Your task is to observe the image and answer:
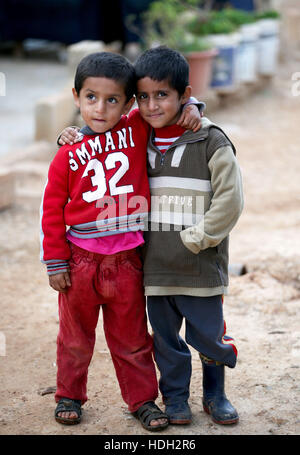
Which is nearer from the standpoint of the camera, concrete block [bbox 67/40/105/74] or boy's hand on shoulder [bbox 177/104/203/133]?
boy's hand on shoulder [bbox 177/104/203/133]

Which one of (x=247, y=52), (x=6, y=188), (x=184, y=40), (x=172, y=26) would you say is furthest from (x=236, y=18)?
(x=6, y=188)

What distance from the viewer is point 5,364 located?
316cm

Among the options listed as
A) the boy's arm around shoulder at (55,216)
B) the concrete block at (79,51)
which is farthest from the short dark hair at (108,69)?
the concrete block at (79,51)

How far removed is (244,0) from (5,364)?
9724 mm

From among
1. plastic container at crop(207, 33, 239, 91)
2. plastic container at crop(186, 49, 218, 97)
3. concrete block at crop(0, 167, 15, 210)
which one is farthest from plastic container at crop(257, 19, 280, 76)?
concrete block at crop(0, 167, 15, 210)

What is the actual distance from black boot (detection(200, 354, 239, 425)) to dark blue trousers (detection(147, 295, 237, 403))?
62 mm

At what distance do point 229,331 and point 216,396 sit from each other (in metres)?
0.85

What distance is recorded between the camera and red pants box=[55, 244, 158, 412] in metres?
2.47

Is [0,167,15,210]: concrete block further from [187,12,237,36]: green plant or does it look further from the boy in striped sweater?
[187,12,237,36]: green plant

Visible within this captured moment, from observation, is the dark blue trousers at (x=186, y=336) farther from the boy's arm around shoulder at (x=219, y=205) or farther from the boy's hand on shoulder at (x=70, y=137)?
the boy's hand on shoulder at (x=70, y=137)

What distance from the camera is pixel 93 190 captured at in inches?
95.7

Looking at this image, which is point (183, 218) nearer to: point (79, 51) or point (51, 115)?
point (51, 115)

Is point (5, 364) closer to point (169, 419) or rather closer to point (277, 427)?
point (169, 419)

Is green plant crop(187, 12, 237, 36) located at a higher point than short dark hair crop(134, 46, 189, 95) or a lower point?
higher
